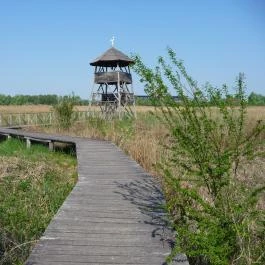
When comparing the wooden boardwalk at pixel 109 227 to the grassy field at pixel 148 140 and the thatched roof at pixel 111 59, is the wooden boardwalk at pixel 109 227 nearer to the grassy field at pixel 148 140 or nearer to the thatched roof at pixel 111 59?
the grassy field at pixel 148 140

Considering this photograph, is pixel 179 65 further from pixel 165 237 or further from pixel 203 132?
pixel 165 237

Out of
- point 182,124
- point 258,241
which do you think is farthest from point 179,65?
point 258,241

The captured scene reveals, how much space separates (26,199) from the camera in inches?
292

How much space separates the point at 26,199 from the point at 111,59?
23663mm

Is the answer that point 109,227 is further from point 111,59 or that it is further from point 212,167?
point 111,59

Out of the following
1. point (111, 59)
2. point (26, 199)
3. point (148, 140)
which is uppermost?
point (111, 59)

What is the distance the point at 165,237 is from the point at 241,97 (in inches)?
66.3

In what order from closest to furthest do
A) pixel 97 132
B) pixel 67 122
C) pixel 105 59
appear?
1. pixel 97 132
2. pixel 67 122
3. pixel 105 59

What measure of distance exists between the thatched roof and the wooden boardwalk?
898 inches

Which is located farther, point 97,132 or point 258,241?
point 97,132

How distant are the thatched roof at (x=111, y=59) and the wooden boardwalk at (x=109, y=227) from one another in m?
22.8

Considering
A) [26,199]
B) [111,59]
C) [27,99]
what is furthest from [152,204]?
[27,99]

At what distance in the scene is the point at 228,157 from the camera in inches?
164

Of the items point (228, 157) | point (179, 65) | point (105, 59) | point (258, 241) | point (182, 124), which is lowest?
point (258, 241)
